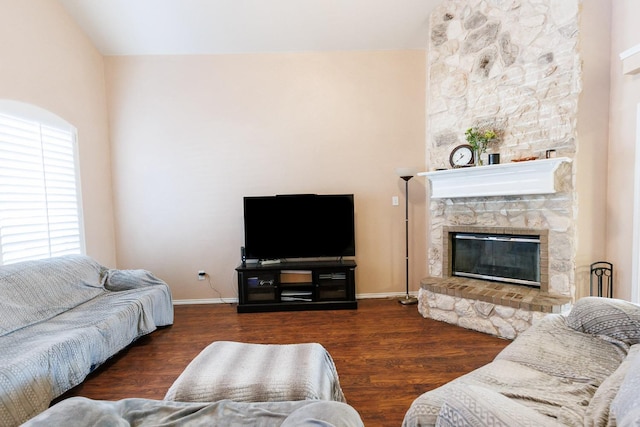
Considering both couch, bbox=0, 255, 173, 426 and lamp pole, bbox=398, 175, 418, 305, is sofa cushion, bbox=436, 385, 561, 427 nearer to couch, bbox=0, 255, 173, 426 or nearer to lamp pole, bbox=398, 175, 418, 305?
couch, bbox=0, 255, 173, 426

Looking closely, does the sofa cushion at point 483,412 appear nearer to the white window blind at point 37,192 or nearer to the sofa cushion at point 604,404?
the sofa cushion at point 604,404

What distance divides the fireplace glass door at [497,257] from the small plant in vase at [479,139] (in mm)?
859

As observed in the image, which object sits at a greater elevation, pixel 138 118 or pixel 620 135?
pixel 138 118

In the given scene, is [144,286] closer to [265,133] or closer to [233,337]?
[233,337]

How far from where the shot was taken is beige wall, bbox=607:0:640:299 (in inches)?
109

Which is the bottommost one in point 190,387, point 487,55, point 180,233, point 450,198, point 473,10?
point 190,387

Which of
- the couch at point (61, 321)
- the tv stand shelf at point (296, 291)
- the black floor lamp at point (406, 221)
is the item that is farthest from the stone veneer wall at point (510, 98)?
the couch at point (61, 321)

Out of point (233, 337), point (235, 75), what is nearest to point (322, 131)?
point (235, 75)

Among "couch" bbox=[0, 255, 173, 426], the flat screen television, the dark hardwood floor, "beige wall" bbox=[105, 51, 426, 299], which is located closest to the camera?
"couch" bbox=[0, 255, 173, 426]

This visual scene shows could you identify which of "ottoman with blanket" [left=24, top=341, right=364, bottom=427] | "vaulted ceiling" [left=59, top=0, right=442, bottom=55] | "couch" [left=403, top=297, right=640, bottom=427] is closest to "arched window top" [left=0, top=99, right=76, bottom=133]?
"vaulted ceiling" [left=59, top=0, right=442, bottom=55]

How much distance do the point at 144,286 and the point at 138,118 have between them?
7.10 feet

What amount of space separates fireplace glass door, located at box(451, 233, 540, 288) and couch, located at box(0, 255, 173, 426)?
331 cm

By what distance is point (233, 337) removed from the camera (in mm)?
3002

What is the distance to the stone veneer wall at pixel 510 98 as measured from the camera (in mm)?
2793
